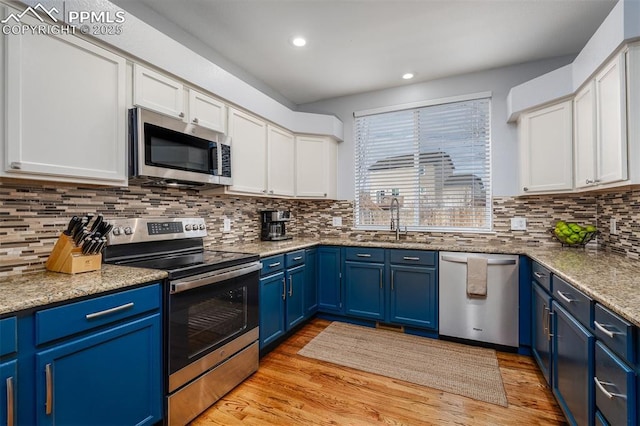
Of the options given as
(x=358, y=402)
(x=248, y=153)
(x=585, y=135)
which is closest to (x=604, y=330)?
(x=358, y=402)

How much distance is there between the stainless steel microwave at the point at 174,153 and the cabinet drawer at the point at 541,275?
2.44 meters

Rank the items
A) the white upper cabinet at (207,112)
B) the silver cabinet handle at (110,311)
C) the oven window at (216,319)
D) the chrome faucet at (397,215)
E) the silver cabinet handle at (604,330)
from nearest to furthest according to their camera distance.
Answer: the silver cabinet handle at (604,330) < the silver cabinet handle at (110,311) < the oven window at (216,319) < the white upper cabinet at (207,112) < the chrome faucet at (397,215)

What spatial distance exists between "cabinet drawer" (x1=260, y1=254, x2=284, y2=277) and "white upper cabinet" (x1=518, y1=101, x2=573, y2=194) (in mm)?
2349

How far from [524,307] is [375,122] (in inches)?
100

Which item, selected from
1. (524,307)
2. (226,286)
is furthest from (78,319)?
(524,307)

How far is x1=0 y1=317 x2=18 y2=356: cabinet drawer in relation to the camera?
1089mm

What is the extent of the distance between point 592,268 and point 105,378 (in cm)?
267

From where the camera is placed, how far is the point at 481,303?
278 cm

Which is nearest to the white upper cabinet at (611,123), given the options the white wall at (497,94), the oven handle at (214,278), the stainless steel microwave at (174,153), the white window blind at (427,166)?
the white wall at (497,94)

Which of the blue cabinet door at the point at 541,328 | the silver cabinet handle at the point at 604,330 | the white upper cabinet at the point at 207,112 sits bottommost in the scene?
the blue cabinet door at the point at 541,328

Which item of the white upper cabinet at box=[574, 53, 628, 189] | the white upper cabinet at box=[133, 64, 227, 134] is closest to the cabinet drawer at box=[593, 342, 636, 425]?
the white upper cabinet at box=[574, 53, 628, 189]

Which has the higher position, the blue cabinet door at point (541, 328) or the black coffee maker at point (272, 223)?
the black coffee maker at point (272, 223)

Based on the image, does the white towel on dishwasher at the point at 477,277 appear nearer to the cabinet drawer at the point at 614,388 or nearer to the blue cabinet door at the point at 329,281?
the blue cabinet door at the point at 329,281

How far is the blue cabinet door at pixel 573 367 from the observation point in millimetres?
1375
